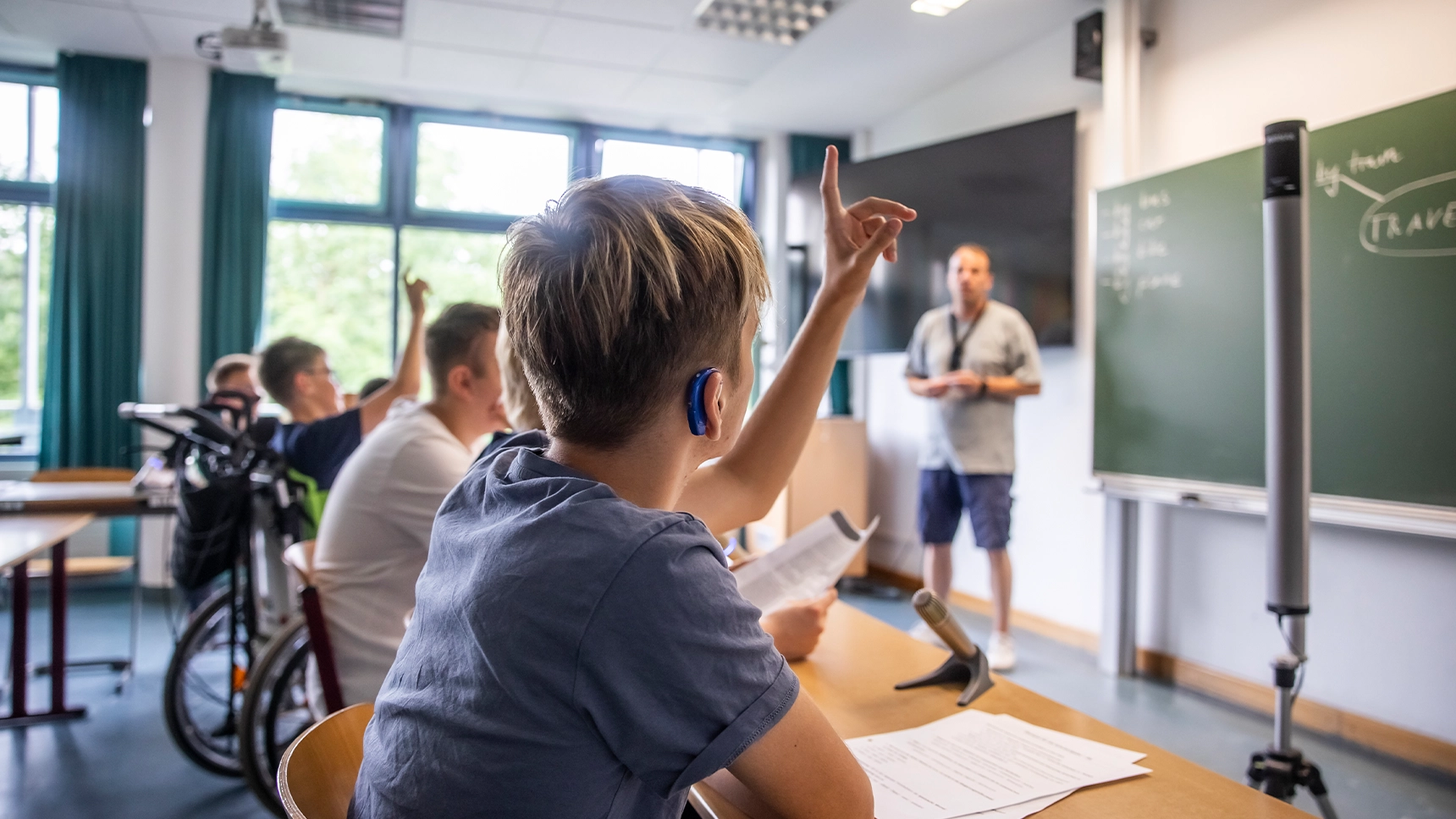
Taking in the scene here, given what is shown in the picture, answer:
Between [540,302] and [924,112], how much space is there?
17.1 ft

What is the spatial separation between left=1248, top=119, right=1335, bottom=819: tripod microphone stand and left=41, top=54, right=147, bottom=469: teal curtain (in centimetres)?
545

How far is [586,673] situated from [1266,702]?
344cm

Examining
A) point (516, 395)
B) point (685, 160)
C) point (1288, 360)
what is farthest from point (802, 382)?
point (685, 160)

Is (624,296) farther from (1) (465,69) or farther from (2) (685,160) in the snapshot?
(2) (685,160)

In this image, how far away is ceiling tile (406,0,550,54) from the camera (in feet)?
13.9

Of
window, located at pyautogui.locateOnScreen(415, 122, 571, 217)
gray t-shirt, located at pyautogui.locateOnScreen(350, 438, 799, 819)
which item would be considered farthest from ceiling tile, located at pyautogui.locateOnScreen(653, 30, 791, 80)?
gray t-shirt, located at pyautogui.locateOnScreen(350, 438, 799, 819)

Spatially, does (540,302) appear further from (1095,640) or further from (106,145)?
(106,145)

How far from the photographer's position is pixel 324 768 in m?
0.91

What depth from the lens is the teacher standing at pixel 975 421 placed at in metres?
3.93

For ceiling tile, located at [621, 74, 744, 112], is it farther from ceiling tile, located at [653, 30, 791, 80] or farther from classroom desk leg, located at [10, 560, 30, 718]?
classroom desk leg, located at [10, 560, 30, 718]

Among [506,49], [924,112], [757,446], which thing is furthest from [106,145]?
[757,446]

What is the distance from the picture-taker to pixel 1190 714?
10.8 feet

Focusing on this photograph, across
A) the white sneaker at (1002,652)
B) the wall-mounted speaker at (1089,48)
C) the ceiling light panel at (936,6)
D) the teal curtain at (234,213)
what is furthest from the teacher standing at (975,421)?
the teal curtain at (234,213)

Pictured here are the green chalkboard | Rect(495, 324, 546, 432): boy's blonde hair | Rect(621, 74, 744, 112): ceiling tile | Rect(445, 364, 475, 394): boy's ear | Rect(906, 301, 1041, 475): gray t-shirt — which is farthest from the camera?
Rect(621, 74, 744, 112): ceiling tile
